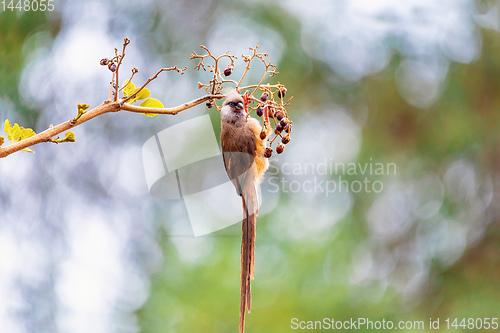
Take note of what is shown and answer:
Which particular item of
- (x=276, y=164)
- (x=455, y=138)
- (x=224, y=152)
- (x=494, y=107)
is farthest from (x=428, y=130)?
(x=224, y=152)

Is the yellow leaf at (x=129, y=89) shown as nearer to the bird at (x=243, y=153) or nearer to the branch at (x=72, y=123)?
the branch at (x=72, y=123)

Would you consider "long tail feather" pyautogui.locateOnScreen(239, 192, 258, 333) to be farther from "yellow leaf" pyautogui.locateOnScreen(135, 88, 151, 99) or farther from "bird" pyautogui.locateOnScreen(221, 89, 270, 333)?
"yellow leaf" pyautogui.locateOnScreen(135, 88, 151, 99)

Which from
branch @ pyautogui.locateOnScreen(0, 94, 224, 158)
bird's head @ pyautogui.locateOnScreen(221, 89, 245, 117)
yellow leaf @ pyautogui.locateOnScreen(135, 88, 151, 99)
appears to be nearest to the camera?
branch @ pyautogui.locateOnScreen(0, 94, 224, 158)

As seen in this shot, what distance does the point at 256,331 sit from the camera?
12.4ft

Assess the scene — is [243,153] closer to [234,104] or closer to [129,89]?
[234,104]

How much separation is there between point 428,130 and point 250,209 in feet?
13.3

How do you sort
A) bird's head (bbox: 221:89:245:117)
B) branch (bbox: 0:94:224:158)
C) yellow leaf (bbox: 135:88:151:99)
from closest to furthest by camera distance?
branch (bbox: 0:94:224:158), yellow leaf (bbox: 135:88:151:99), bird's head (bbox: 221:89:245:117)

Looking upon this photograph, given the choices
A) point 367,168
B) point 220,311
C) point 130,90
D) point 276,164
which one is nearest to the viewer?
point 130,90

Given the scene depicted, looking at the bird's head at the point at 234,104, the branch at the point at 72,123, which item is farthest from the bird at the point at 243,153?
the branch at the point at 72,123

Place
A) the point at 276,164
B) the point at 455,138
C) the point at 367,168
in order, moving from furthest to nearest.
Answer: the point at 455,138
the point at 367,168
the point at 276,164

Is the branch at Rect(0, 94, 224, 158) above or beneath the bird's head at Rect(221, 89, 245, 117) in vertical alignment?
beneath

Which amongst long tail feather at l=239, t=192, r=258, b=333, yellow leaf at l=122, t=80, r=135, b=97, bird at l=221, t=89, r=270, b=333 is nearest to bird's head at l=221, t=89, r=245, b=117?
bird at l=221, t=89, r=270, b=333

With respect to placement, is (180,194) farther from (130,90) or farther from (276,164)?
(276,164)

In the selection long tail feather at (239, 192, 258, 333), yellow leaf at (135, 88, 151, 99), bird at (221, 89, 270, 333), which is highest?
bird at (221, 89, 270, 333)
